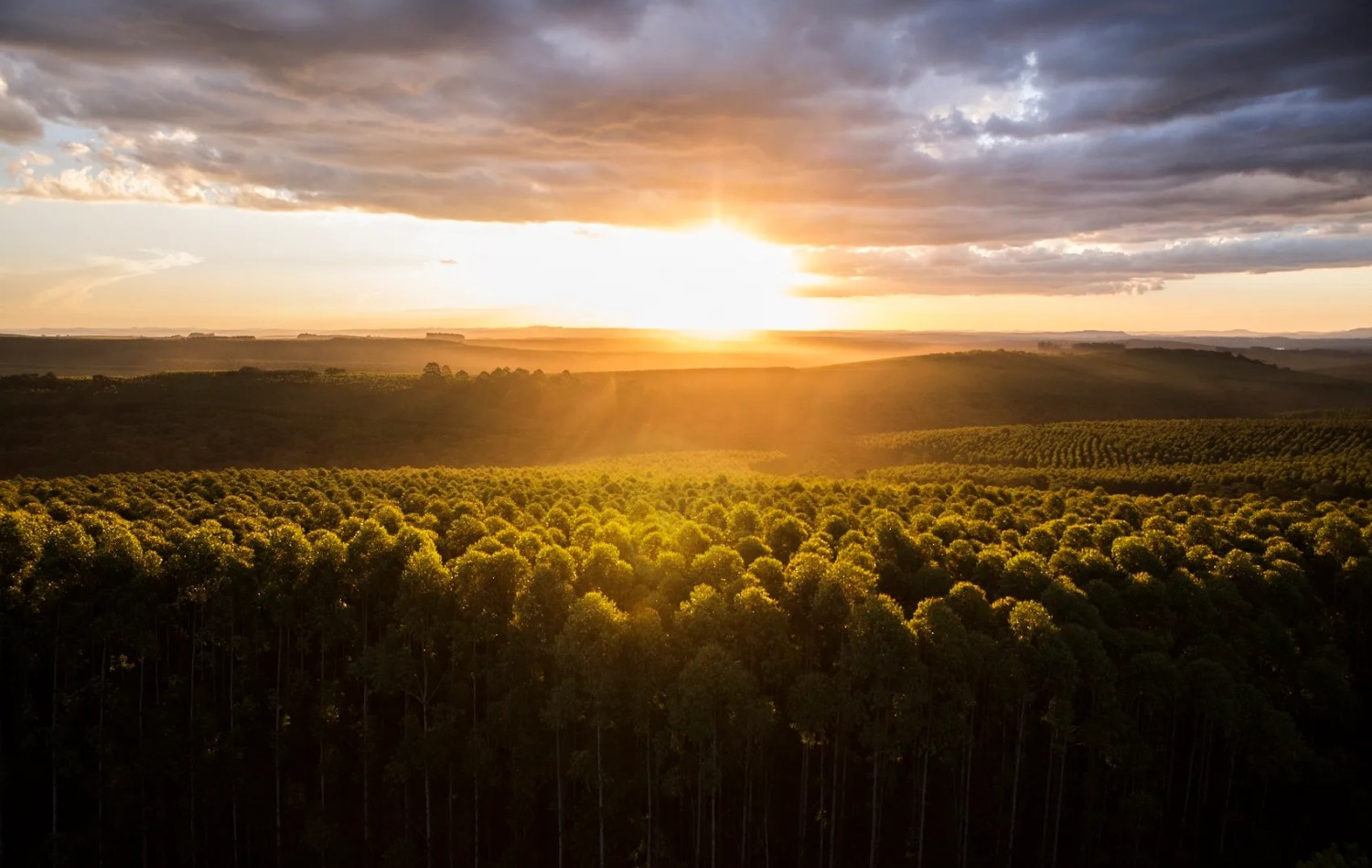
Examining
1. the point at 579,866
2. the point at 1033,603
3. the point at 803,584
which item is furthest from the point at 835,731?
the point at 579,866

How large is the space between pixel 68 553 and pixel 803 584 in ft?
84.5

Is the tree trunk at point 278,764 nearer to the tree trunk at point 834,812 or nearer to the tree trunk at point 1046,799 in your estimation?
the tree trunk at point 834,812

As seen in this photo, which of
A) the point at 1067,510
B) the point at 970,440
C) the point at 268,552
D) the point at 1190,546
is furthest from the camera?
the point at 970,440

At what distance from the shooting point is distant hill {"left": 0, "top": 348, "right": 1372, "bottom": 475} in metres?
97.6

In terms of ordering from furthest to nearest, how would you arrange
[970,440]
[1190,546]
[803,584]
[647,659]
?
[970,440], [1190,546], [803,584], [647,659]

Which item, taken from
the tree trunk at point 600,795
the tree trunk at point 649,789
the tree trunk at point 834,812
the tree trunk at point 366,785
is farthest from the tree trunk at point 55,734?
the tree trunk at point 834,812

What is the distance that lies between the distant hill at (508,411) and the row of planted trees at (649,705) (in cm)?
7239

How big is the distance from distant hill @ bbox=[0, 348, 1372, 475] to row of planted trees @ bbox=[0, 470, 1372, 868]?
7239cm

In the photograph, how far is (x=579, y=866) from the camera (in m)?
25.7

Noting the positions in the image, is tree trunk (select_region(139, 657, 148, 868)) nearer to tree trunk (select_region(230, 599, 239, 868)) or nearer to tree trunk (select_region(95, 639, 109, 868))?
tree trunk (select_region(230, 599, 239, 868))

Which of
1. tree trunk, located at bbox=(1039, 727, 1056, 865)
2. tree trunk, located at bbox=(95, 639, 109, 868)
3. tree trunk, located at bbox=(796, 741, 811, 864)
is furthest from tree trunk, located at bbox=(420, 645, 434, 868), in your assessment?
tree trunk, located at bbox=(1039, 727, 1056, 865)

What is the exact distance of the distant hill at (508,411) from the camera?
97.6m

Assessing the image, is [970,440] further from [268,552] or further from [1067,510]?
[268,552]

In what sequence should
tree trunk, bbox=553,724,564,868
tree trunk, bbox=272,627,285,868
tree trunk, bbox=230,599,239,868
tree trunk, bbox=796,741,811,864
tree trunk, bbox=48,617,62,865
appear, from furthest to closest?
tree trunk, bbox=272,627,285,868, tree trunk, bbox=230,599,239,868, tree trunk, bbox=48,617,62,865, tree trunk, bbox=796,741,811,864, tree trunk, bbox=553,724,564,868
